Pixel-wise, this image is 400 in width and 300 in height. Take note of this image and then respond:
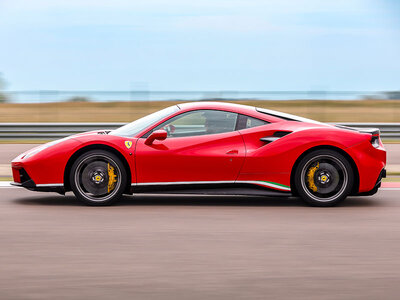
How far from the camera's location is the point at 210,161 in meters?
7.16

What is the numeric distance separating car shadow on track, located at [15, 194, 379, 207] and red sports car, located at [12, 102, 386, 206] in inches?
12.9

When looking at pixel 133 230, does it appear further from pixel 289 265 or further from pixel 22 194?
pixel 22 194

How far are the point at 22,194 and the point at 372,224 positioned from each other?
171 inches

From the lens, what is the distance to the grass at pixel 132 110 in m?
20.6

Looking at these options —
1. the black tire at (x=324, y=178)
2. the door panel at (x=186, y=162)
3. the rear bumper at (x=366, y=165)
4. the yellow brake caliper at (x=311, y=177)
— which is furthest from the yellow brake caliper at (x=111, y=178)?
the rear bumper at (x=366, y=165)

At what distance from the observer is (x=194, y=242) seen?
5.46m

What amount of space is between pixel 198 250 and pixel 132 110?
1631cm

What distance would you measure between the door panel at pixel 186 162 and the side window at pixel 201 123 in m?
0.18

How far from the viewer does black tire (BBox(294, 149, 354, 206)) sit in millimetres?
7234

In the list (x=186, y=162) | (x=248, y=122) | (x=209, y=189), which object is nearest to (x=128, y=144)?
(x=186, y=162)

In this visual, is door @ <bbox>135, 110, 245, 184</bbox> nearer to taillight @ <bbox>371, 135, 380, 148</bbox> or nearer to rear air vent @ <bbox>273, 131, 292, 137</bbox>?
rear air vent @ <bbox>273, 131, 292, 137</bbox>

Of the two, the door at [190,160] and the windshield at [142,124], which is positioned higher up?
the windshield at [142,124]

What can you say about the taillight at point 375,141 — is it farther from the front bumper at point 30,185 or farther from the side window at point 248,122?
the front bumper at point 30,185

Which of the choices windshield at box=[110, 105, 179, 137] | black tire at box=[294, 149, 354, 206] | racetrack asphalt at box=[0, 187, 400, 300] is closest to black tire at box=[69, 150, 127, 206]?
racetrack asphalt at box=[0, 187, 400, 300]
